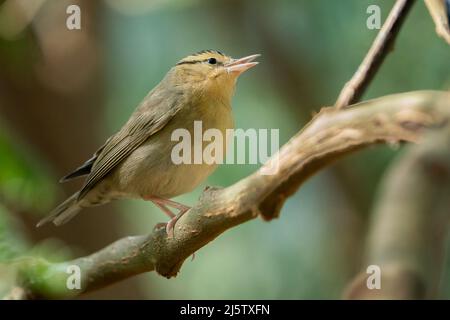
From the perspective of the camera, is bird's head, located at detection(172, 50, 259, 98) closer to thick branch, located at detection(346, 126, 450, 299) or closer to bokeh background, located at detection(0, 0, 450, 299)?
bokeh background, located at detection(0, 0, 450, 299)

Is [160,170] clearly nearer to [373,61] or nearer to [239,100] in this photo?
[239,100]

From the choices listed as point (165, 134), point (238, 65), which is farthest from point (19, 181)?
point (238, 65)

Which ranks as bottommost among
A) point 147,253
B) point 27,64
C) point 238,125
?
point 147,253

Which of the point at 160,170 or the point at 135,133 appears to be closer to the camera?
the point at 160,170

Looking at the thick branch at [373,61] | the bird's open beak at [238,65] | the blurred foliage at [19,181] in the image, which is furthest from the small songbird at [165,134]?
the thick branch at [373,61]

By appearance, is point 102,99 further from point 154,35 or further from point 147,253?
point 147,253
